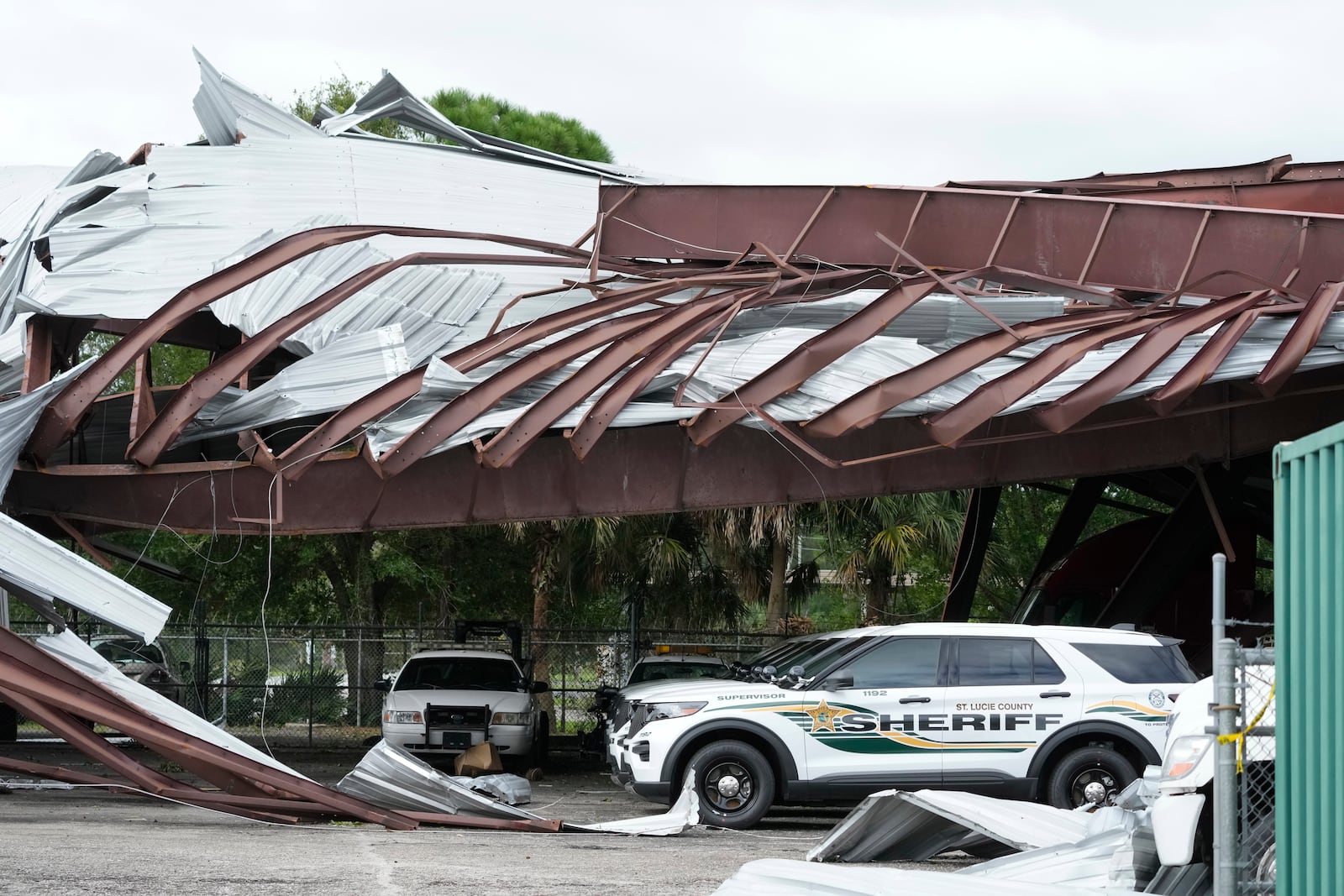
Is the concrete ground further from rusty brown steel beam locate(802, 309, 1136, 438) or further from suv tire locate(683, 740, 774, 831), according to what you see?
rusty brown steel beam locate(802, 309, 1136, 438)

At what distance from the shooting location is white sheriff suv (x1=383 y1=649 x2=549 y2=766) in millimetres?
17359

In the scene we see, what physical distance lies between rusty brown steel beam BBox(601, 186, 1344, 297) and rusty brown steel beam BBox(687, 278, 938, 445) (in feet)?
6.33

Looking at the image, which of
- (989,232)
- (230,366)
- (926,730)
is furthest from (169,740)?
(989,232)

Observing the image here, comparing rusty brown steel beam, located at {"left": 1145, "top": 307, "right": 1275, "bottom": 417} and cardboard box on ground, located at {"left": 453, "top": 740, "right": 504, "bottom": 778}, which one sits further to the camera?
cardboard box on ground, located at {"left": 453, "top": 740, "right": 504, "bottom": 778}

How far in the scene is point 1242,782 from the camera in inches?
249

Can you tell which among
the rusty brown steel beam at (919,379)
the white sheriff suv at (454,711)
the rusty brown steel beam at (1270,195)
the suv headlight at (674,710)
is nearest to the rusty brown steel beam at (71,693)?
the suv headlight at (674,710)

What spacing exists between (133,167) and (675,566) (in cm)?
1216

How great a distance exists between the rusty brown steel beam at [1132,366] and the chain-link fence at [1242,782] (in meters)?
6.24

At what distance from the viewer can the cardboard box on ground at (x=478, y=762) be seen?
16875 mm

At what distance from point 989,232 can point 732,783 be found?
6872 mm

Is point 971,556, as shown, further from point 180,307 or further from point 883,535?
point 180,307

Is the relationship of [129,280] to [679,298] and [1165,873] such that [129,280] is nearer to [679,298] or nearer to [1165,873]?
[679,298]

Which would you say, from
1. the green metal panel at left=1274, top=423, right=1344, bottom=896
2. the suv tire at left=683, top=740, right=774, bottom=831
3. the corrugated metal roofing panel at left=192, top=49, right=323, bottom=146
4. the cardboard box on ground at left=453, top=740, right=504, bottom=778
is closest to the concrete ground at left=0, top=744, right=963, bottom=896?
the suv tire at left=683, top=740, right=774, bottom=831

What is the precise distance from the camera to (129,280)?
50.9 ft
